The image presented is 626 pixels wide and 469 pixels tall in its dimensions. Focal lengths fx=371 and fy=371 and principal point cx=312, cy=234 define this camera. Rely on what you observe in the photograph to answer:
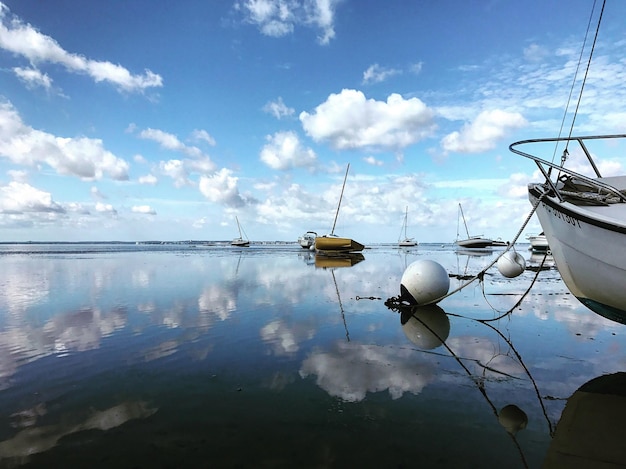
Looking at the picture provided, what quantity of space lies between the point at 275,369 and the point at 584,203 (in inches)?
334

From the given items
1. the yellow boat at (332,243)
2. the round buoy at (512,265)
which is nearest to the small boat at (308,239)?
the yellow boat at (332,243)

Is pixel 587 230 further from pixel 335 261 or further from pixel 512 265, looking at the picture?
pixel 335 261

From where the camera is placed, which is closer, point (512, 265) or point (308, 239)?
point (512, 265)

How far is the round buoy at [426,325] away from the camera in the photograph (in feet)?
30.2

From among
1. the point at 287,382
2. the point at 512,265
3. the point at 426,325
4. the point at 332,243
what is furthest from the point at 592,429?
the point at 332,243

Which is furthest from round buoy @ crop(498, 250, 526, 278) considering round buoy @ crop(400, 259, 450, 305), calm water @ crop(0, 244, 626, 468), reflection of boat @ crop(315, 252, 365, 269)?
reflection of boat @ crop(315, 252, 365, 269)

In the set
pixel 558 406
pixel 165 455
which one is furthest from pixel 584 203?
pixel 165 455

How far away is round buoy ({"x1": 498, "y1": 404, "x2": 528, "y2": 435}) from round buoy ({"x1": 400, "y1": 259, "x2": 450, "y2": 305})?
707 centimetres

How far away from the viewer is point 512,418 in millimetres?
5266

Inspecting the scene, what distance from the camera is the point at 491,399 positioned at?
19.2 feet

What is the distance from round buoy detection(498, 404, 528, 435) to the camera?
16.4ft

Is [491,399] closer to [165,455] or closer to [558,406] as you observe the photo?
[558,406]

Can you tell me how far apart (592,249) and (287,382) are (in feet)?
22.6

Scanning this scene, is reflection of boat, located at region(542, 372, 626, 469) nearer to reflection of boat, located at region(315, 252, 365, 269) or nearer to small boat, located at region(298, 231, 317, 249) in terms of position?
reflection of boat, located at region(315, 252, 365, 269)
